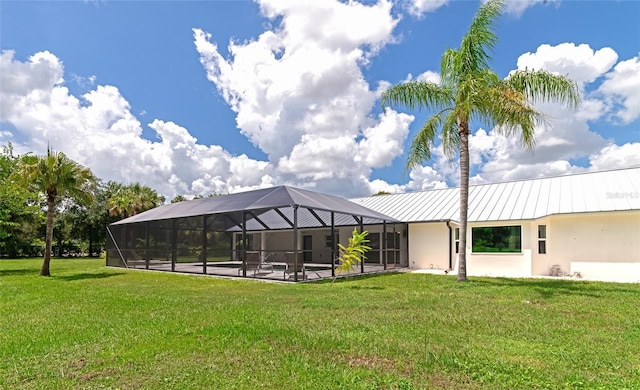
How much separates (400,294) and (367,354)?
16.7 ft

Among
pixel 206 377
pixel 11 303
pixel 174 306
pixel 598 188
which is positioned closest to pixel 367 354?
pixel 206 377

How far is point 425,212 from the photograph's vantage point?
17812 millimetres

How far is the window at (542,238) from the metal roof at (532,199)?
0.66 metres

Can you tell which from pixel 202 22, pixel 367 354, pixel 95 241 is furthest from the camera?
pixel 95 241

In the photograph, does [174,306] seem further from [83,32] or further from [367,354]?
[83,32]

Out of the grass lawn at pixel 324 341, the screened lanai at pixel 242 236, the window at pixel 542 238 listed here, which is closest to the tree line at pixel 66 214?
the screened lanai at pixel 242 236

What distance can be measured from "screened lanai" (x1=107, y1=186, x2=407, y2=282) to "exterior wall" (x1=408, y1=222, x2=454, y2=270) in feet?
2.24

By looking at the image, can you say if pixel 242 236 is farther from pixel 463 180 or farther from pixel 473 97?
pixel 473 97

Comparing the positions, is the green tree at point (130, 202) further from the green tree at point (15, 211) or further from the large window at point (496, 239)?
the large window at point (496, 239)

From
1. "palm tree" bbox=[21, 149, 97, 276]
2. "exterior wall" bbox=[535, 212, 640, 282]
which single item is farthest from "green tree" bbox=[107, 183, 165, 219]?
"exterior wall" bbox=[535, 212, 640, 282]

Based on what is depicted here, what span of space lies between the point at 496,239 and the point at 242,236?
32.8ft

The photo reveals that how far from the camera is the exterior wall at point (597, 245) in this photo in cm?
1290

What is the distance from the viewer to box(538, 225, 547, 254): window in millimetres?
14570

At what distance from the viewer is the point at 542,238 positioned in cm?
1462
